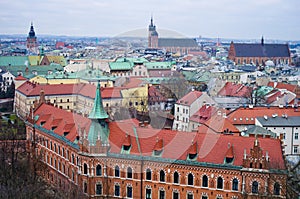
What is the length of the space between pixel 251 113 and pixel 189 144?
21824 mm

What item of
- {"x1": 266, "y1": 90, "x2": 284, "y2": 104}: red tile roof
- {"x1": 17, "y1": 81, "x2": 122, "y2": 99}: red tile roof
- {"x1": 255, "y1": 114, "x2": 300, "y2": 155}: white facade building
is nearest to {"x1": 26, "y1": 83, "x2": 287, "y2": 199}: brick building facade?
{"x1": 255, "y1": 114, "x2": 300, "y2": 155}: white facade building

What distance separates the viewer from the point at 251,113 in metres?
55.8

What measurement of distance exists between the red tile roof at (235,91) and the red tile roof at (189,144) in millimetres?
41013

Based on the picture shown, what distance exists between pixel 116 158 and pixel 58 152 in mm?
8506

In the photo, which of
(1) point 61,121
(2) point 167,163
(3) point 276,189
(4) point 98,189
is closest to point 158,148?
(2) point 167,163

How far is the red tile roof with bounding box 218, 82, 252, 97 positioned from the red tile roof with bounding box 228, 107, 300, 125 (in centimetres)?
1968

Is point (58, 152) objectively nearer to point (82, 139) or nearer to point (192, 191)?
point (82, 139)

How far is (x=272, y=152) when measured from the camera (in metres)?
34.4

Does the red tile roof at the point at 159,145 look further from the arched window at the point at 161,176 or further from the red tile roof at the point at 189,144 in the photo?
the arched window at the point at 161,176

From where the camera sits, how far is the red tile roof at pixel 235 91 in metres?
77.0

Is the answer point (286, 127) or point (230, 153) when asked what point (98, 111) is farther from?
point (286, 127)

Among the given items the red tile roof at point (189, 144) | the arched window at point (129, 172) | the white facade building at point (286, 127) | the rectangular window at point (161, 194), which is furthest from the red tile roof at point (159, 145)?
the white facade building at point (286, 127)

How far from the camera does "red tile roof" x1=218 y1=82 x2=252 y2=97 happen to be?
3031 inches

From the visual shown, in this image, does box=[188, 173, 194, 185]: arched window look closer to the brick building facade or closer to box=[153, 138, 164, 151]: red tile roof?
the brick building facade
